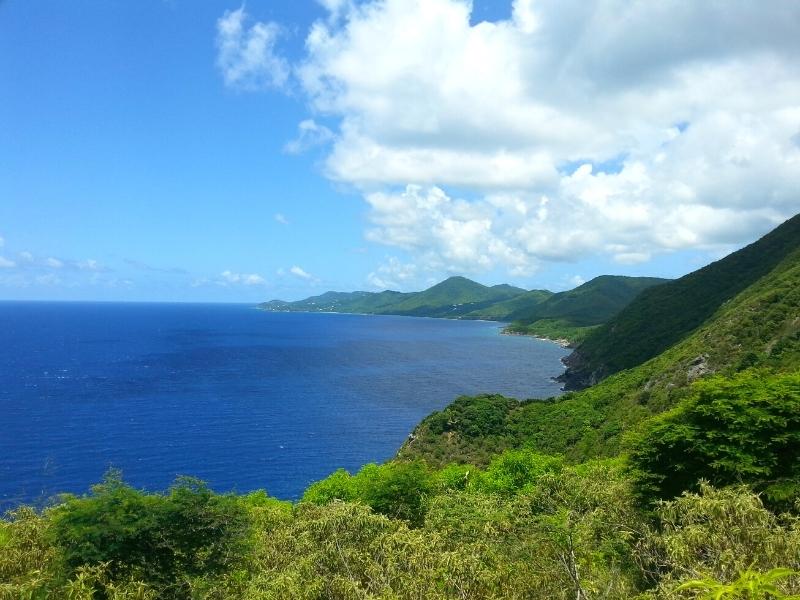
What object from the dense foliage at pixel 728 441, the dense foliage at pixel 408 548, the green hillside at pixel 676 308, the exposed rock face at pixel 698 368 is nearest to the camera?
the dense foliage at pixel 408 548

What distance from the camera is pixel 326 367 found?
16550 centimetres

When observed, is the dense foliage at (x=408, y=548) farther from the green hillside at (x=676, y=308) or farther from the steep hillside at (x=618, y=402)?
the green hillside at (x=676, y=308)

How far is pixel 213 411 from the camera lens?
342ft

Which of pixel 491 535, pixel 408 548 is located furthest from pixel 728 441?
pixel 408 548

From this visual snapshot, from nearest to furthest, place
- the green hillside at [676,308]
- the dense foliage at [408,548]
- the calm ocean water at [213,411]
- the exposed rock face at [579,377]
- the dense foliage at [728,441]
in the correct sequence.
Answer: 1. the dense foliage at [408,548]
2. the dense foliage at [728,441]
3. the calm ocean water at [213,411]
4. the green hillside at [676,308]
5. the exposed rock face at [579,377]

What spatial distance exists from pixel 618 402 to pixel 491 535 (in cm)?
6895

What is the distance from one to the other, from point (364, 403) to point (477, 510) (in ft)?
313

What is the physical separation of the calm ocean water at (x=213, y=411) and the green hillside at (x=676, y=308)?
16.6 m

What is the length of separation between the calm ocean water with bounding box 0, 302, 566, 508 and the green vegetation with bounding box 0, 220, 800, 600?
1431 inches

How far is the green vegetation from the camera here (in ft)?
37.1

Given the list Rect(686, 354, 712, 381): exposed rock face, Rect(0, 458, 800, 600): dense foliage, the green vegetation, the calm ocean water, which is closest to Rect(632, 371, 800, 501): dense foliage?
the green vegetation

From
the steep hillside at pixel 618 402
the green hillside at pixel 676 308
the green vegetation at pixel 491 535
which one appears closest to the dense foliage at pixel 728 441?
the green vegetation at pixel 491 535

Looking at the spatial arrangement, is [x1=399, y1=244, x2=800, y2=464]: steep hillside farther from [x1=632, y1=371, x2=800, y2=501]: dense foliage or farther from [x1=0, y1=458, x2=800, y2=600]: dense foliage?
[x1=0, y1=458, x2=800, y2=600]: dense foliage

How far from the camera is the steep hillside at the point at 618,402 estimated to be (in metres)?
64.7
